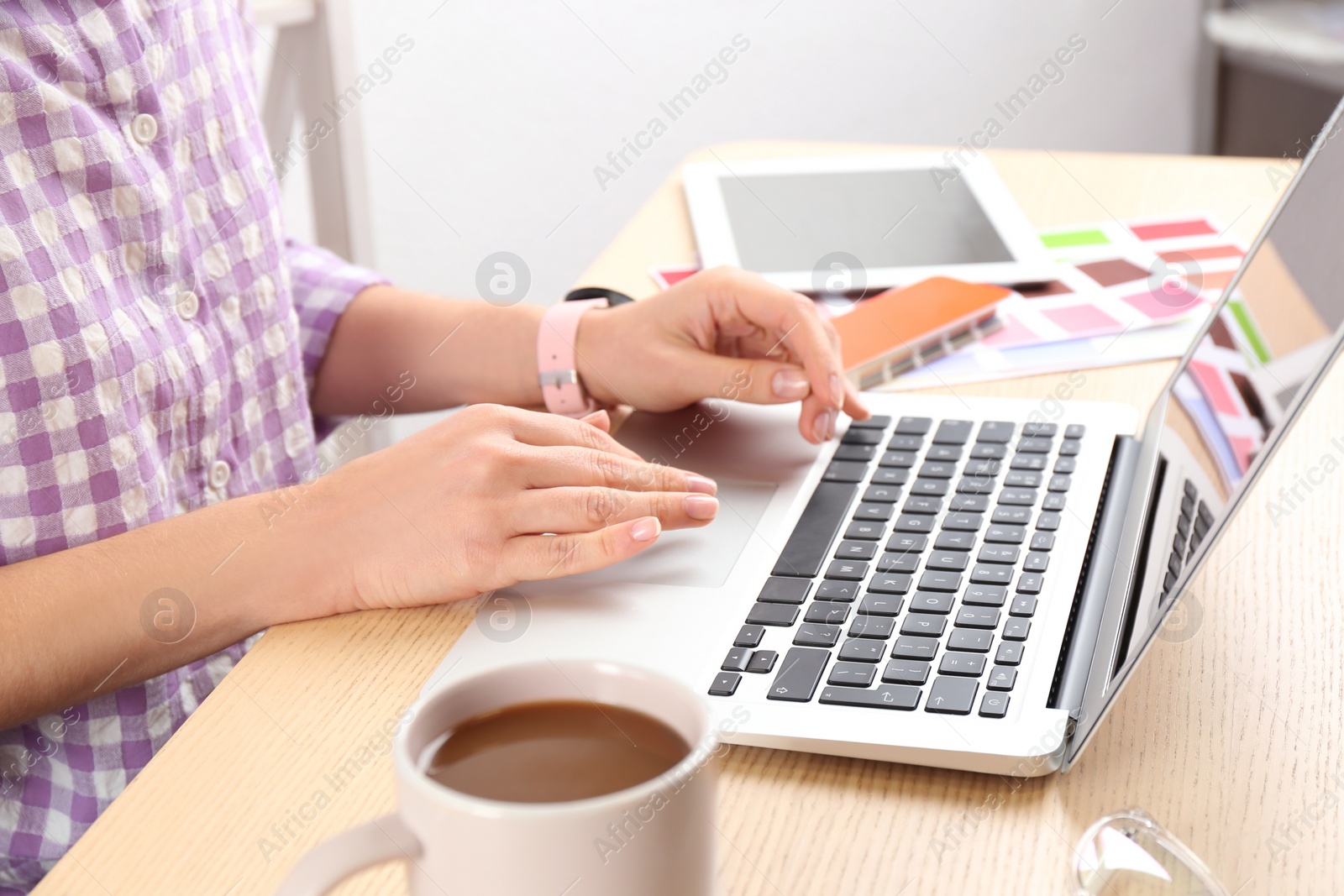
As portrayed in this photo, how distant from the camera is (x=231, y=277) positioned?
816 millimetres

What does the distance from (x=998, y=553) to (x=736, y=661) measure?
6.3 inches

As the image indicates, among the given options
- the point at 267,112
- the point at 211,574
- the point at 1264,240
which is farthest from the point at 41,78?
the point at 267,112

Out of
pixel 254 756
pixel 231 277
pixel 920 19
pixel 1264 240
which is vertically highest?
pixel 920 19

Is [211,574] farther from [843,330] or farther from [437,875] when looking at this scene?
[843,330]

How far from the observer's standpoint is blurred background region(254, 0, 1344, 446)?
2277 millimetres

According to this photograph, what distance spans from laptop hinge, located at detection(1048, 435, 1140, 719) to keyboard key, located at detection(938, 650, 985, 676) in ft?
0.10

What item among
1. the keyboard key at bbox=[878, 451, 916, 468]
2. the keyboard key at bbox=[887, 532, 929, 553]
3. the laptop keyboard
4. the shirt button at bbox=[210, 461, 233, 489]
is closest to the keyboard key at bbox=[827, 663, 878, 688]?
the laptop keyboard

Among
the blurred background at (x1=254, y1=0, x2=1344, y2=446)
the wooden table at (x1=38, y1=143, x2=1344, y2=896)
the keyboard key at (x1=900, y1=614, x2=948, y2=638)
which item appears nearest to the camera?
the wooden table at (x1=38, y1=143, x2=1344, y2=896)

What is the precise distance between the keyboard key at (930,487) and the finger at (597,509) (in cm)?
13

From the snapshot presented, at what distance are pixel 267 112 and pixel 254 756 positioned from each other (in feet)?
4.79

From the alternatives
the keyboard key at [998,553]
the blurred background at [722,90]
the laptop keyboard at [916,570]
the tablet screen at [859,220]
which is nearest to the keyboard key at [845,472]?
the laptop keyboard at [916,570]

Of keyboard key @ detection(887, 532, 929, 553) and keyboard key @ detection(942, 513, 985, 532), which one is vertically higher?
keyboard key @ detection(942, 513, 985, 532)

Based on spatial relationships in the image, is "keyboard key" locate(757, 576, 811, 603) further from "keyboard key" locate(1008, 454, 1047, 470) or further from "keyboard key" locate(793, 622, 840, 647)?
"keyboard key" locate(1008, 454, 1047, 470)

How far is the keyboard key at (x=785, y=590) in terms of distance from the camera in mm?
566
